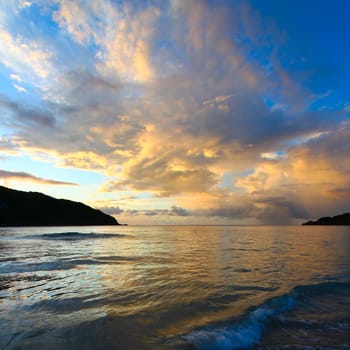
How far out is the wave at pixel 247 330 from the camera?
6.57 metres

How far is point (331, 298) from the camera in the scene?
11.1m

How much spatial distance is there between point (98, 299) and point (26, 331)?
3519 mm

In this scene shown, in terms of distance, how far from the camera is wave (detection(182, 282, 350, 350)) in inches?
259

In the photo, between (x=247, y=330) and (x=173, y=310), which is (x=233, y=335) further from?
(x=173, y=310)

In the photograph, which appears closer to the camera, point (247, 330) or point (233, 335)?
point (233, 335)

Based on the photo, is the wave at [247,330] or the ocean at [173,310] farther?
the ocean at [173,310]

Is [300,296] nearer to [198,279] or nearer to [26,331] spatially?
[198,279]

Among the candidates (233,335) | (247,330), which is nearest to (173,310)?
(233,335)

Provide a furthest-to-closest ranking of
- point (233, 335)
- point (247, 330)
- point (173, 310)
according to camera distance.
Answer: point (173, 310) < point (247, 330) < point (233, 335)

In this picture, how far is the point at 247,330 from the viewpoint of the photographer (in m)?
7.38

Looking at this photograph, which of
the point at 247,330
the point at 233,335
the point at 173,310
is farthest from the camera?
the point at 173,310

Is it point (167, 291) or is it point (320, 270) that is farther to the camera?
point (320, 270)

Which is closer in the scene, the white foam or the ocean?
the white foam

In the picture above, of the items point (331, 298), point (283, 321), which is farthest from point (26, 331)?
point (331, 298)
